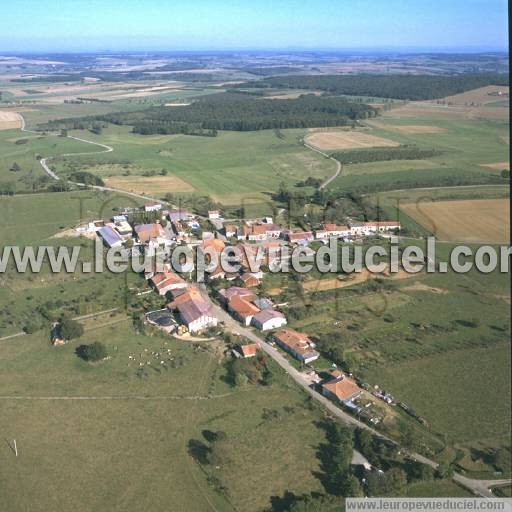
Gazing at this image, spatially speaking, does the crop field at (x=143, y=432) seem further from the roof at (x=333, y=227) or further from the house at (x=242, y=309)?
the roof at (x=333, y=227)

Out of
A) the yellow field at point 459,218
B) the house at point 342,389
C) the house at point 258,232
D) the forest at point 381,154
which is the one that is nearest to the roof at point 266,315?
the house at point 342,389

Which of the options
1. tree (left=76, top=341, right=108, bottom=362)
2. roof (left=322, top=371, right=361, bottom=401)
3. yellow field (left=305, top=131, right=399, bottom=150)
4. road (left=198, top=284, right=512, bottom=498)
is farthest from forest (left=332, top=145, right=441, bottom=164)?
tree (left=76, top=341, right=108, bottom=362)

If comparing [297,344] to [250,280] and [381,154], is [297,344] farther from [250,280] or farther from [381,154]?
[381,154]

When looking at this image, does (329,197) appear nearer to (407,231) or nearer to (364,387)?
(407,231)

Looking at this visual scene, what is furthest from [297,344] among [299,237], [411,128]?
[411,128]

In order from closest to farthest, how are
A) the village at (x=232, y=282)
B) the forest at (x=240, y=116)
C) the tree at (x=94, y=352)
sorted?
the village at (x=232, y=282)
the tree at (x=94, y=352)
the forest at (x=240, y=116)

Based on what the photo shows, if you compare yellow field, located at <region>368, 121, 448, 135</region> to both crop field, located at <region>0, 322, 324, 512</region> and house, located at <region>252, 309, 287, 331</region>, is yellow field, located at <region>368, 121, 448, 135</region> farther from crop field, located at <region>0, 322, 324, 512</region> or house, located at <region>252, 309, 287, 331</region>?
crop field, located at <region>0, 322, 324, 512</region>
